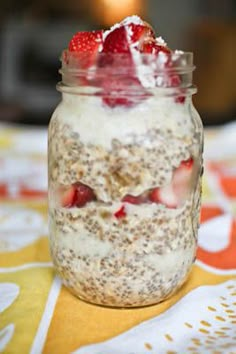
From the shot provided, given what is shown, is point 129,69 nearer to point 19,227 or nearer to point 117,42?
point 117,42

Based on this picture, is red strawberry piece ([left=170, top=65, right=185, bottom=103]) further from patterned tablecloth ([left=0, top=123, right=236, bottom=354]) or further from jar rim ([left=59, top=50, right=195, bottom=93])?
patterned tablecloth ([left=0, top=123, right=236, bottom=354])

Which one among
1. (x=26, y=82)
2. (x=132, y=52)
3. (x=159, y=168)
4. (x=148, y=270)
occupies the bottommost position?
(x=26, y=82)

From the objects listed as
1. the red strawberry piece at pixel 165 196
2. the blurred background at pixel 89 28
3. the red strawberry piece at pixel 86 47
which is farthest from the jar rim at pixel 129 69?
the blurred background at pixel 89 28

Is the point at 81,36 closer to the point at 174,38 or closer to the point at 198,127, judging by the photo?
the point at 198,127

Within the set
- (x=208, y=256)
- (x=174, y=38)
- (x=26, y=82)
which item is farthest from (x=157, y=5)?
(x=208, y=256)

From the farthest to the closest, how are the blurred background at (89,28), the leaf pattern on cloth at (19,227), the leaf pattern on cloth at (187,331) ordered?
1. the blurred background at (89,28)
2. the leaf pattern on cloth at (19,227)
3. the leaf pattern on cloth at (187,331)

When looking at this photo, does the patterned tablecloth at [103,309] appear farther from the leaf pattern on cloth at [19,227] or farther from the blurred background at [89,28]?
the blurred background at [89,28]
